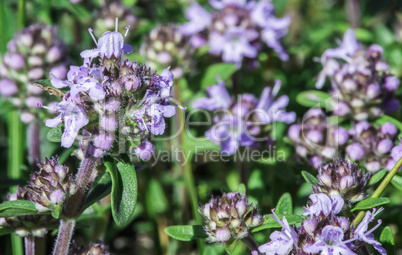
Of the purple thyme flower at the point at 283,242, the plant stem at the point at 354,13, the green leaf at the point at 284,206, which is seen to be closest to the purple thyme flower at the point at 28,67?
the green leaf at the point at 284,206

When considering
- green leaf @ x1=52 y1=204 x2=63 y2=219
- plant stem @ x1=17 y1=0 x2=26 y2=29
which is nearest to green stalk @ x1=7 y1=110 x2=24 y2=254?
plant stem @ x1=17 y1=0 x2=26 y2=29

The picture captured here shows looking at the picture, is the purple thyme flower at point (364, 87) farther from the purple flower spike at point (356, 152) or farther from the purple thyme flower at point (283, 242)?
the purple thyme flower at point (283, 242)

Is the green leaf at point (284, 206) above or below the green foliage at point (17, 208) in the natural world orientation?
below

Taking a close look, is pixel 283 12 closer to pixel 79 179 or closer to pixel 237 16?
pixel 237 16

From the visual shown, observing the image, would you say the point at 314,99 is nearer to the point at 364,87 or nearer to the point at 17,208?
the point at 364,87

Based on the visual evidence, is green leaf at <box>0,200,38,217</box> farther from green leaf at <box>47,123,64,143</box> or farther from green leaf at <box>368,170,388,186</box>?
green leaf at <box>368,170,388,186</box>
